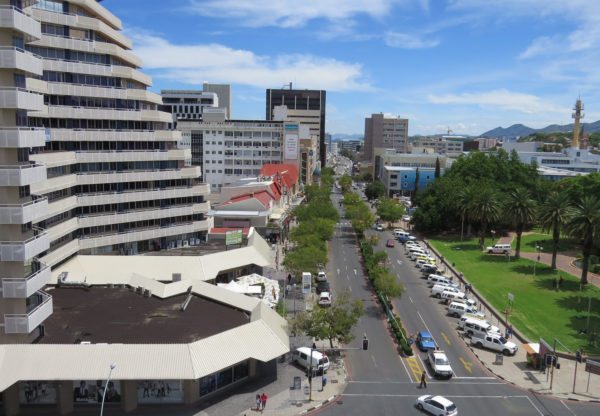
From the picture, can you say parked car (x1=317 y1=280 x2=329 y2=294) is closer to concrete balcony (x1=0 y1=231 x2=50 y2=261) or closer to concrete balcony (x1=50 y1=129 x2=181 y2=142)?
concrete balcony (x1=50 y1=129 x2=181 y2=142)

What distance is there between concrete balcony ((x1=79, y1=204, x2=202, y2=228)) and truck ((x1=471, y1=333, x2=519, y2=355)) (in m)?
42.0

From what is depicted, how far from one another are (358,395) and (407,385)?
4800 mm

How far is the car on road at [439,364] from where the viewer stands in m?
45.7

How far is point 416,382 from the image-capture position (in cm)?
4516

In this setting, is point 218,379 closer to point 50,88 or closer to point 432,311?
point 432,311

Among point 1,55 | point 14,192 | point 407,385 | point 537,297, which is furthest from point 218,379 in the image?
point 537,297

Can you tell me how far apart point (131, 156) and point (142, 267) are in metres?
14.3

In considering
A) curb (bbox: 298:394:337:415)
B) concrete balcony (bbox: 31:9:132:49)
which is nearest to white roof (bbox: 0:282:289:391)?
curb (bbox: 298:394:337:415)

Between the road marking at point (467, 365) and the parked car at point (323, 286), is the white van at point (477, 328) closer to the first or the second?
the road marking at point (467, 365)

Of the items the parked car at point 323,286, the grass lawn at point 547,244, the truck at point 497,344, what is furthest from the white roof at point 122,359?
the grass lawn at point 547,244

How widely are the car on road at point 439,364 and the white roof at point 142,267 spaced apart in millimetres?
27069

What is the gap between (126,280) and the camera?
59.6 m

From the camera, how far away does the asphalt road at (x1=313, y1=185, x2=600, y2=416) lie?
40.6 meters

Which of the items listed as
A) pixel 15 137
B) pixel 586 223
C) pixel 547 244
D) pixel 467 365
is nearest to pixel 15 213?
pixel 15 137
